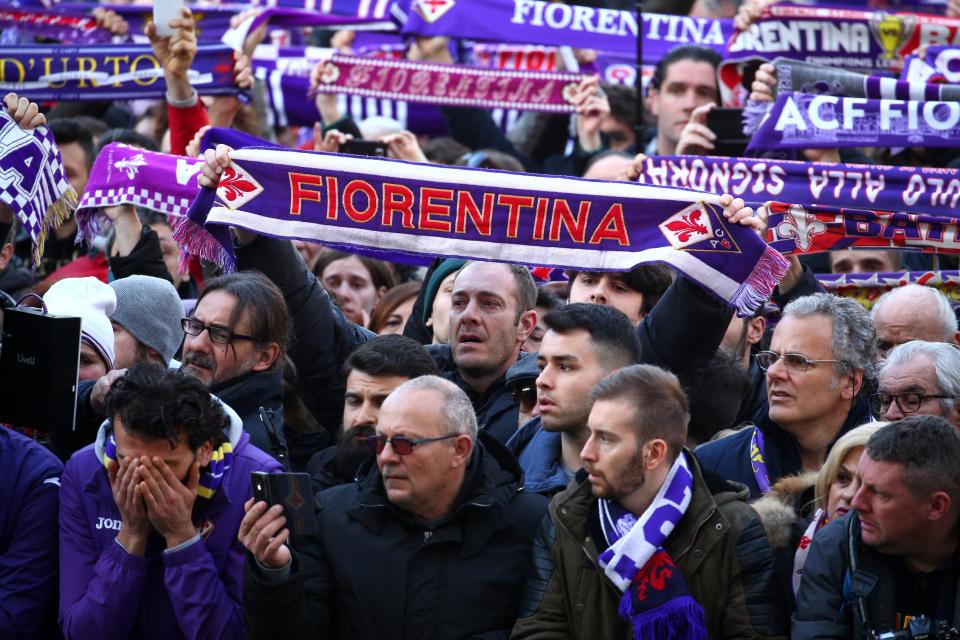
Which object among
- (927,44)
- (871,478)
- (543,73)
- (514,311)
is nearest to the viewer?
(871,478)

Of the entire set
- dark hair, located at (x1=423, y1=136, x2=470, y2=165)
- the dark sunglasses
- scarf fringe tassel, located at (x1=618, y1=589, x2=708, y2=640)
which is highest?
dark hair, located at (x1=423, y1=136, x2=470, y2=165)

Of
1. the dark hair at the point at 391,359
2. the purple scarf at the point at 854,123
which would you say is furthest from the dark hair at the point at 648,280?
the purple scarf at the point at 854,123

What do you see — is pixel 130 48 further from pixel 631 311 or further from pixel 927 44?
pixel 927 44

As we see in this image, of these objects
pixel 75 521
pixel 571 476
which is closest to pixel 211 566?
pixel 75 521

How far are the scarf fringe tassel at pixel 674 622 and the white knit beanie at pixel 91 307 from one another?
2.61m

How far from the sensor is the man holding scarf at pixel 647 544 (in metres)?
4.53

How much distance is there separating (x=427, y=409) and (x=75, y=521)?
1.24 metres

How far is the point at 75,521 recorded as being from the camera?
4930mm

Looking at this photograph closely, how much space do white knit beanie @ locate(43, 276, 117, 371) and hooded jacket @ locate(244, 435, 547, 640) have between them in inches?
58.7

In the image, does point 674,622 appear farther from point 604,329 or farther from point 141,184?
point 141,184

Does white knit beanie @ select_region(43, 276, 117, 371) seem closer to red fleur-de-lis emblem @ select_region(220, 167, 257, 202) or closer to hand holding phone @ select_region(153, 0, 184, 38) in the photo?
red fleur-de-lis emblem @ select_region(220, 167, 257, 202)

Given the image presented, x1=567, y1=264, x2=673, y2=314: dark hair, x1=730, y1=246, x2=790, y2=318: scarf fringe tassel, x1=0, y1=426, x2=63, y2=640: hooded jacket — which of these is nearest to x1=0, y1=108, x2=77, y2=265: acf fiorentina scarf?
x1=0, y1=426, x2=63, y2=640: hooded jacket

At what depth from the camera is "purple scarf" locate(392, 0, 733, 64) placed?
10.2 meters

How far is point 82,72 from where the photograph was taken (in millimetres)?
9047
